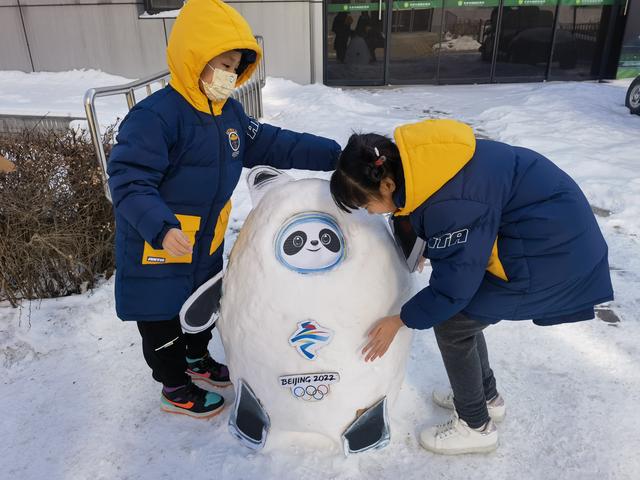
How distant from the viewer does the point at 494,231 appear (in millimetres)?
1479

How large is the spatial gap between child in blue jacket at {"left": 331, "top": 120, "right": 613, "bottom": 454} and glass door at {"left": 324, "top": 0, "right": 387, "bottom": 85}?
854cm

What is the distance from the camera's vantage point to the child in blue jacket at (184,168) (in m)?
1.64

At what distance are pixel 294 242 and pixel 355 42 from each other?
343 inches

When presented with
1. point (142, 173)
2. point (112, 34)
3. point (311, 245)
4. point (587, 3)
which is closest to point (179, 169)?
point (142, 173)

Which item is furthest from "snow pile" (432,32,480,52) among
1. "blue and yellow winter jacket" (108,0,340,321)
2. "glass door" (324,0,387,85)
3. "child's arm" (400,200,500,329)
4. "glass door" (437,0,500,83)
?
"child's arm" (400,200,500,329)

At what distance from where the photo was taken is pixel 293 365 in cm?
171

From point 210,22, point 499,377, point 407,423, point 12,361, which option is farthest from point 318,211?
point 12,361

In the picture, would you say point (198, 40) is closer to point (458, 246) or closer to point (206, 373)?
point (458, 246)

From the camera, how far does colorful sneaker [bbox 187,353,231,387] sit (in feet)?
7.66

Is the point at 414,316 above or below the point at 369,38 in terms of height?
below

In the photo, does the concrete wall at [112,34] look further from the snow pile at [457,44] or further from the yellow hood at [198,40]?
the yellow hood at [198,40]

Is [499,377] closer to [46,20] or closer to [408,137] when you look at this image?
[408,137]

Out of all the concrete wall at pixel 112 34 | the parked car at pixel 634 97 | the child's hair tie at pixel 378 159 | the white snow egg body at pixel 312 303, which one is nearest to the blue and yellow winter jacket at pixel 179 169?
the white snow egg body at pixel 312 303

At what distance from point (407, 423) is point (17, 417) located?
1653 millimetres
